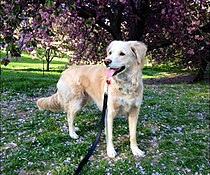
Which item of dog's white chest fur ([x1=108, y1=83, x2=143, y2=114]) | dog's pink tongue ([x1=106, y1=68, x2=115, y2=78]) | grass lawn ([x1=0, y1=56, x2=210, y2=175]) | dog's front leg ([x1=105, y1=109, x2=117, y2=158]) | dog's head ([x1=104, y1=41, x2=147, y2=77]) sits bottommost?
grass lawn ([x1=0, y1=56, x2=210, y2=175])

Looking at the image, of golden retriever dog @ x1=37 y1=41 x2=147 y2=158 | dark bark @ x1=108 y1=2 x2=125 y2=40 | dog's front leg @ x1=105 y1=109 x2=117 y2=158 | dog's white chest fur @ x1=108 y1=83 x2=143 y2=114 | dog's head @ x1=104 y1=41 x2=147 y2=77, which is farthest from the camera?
dark bark @ x1=108 y1=2 x2=125 y2=40

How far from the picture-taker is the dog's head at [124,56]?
14.8 feet

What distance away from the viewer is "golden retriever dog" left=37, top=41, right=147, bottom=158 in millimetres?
4616

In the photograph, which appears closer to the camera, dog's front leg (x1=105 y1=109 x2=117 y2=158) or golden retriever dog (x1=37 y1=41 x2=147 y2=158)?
golden retriever dog (x1=37 y1=41 x2=147 y2=158)

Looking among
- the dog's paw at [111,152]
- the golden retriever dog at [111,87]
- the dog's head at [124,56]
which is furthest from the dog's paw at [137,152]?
the dog's head at [124,56]

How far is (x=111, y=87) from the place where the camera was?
4957 mm

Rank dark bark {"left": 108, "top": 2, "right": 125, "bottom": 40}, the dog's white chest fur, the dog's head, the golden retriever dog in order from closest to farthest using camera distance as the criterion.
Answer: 1. the dog's head
2. the golden retriever dog
3. the dog's white chest fur
4. dark bark {"left": 108, "top": 2, "right": 125, "bottom": 40}

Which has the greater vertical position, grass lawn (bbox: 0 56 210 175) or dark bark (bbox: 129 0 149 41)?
dark bark (bbox: 129 0 149 41)

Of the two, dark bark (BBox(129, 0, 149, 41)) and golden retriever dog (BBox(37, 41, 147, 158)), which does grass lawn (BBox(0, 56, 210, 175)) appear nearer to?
golden retriever dog (BBox(37, 41, 147, 158))

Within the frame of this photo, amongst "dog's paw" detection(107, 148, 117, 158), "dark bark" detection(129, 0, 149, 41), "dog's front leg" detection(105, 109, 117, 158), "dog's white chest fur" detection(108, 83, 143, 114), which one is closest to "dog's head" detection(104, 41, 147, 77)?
"dog's white chest fur" detection(108, 83, 143, 114)

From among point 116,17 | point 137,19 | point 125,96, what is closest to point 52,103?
point 125,96

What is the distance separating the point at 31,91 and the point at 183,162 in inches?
283

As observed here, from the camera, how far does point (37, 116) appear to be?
24.7 feet

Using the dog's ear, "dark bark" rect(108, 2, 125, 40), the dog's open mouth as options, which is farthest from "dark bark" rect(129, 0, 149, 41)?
the dog's open mouth
